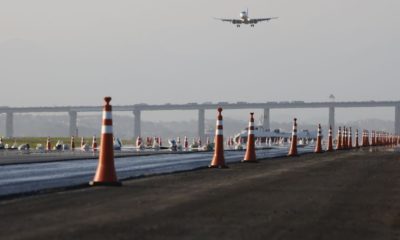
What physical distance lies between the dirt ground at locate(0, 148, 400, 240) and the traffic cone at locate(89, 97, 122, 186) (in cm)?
35

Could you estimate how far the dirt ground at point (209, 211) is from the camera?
19.7 feet

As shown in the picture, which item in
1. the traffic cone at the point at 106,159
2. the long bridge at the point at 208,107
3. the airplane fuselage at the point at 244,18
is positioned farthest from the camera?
the long bridge at the point at 208,107

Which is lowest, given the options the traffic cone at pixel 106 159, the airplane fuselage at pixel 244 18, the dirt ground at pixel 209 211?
the dirt ground at pixel 209 211

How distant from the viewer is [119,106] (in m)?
190

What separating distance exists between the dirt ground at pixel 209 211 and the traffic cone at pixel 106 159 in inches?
13.9

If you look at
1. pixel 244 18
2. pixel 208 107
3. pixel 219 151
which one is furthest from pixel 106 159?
pixel 208 107

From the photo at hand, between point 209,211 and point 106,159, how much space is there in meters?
3.97

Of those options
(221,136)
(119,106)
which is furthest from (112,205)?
(119,106)

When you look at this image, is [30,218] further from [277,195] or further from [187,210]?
[277,195]

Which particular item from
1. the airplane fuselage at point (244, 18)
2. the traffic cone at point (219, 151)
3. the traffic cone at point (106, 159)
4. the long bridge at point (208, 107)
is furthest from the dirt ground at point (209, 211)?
the long bridge at point (208, 107)

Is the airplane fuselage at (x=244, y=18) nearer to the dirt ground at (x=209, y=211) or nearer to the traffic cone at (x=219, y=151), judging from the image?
the traffic cone at (x=219, y=151)

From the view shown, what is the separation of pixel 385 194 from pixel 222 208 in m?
2.85

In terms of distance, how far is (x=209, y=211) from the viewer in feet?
24.4

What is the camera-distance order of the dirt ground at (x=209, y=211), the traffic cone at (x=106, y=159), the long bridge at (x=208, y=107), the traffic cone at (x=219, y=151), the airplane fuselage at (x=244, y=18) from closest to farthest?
1. the dirt ground at (x=209, y=211)
2. the traffic cone at (x=106, y=159)
3. the traffic cone at (x=219, y=151)
4. the airplane fuselage at (x=244, y=18)
5. the long bridge at (x=208, y=107)
